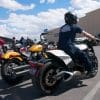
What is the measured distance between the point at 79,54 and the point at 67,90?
120 cm

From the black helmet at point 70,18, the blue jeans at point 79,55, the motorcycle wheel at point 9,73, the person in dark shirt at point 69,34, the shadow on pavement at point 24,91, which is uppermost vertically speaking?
the black helmet at point 70,18

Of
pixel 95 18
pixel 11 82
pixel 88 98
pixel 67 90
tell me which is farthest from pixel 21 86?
pixel 95 18

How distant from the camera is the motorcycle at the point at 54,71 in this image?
338 inches

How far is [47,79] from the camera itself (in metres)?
8.77

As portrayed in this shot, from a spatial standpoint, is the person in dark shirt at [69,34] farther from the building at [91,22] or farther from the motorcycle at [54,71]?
the building at [91,22]

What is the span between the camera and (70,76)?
9297mm

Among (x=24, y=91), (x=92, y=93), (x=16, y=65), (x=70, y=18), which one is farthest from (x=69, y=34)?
(x=16, y=65)

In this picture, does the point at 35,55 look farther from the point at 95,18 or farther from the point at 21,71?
the point at 95,18

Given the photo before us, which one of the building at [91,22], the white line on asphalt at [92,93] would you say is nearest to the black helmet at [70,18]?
the white line on asphalt at [92,93]

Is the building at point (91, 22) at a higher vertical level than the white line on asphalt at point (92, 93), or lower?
higher

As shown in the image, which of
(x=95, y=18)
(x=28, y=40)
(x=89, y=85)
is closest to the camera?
(x=89, y=85)

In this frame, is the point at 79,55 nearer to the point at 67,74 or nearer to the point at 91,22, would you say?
the point at 67,74

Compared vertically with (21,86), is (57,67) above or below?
above

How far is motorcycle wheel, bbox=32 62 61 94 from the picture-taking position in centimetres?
853
